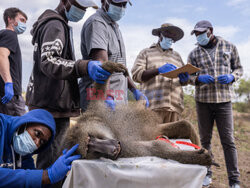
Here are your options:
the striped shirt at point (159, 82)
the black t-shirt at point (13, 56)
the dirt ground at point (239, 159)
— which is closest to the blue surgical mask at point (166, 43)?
the striped shirt at point (159, 82)

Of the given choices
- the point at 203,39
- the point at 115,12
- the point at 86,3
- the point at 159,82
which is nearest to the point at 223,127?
the point at 159,82

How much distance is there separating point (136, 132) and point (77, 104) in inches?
27.1

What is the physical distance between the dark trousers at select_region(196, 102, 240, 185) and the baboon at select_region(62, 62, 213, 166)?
1.73 meters

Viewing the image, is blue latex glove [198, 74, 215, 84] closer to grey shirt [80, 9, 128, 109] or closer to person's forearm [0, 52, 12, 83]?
grey shirt [80, 9, 128, 109]

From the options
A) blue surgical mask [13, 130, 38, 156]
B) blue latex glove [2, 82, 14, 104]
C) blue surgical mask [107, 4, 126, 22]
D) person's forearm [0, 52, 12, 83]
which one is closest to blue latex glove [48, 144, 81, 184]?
blue surgical mask [13, 130, 38, 156]

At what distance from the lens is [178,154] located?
164 cm

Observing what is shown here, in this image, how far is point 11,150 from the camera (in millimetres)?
1884

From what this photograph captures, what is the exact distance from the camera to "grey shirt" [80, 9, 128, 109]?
2.26m

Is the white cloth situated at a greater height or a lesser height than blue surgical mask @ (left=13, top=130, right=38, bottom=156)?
lesser

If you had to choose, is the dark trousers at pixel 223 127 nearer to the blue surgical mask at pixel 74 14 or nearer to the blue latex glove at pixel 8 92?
the blue surgical mask at pixel 74 14

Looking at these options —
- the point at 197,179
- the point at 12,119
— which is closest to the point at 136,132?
the point at 197,179

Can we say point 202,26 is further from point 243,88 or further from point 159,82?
point 243,88

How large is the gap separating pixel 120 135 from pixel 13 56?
222 cm

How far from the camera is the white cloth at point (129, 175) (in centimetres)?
145
